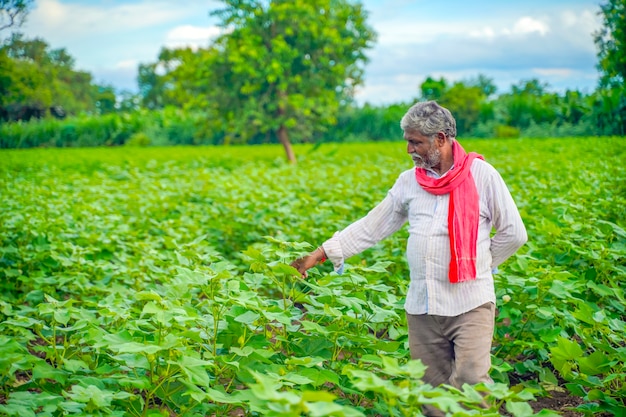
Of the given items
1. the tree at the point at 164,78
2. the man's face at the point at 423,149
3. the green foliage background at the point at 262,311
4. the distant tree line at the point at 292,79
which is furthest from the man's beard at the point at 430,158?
the tree at the point at 164,78

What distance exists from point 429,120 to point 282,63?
1306cm

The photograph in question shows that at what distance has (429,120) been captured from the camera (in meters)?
2.87

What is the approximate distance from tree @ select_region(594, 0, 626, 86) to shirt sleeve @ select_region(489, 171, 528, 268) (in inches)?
366

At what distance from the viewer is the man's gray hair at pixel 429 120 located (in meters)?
2.87

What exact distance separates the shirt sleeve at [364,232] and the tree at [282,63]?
12.2 metres

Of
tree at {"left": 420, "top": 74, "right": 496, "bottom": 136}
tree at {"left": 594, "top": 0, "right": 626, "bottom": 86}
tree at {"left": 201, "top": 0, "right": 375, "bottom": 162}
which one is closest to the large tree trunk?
tree at {"left": 201, "top": 0, "right": 375, "bottom": 162}

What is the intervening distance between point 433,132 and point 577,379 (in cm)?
125

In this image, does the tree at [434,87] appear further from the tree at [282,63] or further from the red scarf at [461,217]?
the red scarf at [461,217]

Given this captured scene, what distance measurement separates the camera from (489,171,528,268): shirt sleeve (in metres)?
2.90

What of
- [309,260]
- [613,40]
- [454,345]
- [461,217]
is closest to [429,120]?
[461,217]

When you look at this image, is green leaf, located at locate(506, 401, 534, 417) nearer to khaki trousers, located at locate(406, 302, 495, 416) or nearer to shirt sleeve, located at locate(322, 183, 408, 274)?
khaki trousers, located at locate(406, 302, 495, 416)

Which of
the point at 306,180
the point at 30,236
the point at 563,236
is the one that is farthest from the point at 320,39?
the point at 563,236

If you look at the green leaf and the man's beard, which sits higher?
the man's beard

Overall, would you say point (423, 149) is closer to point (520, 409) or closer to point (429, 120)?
point (429, 120)
